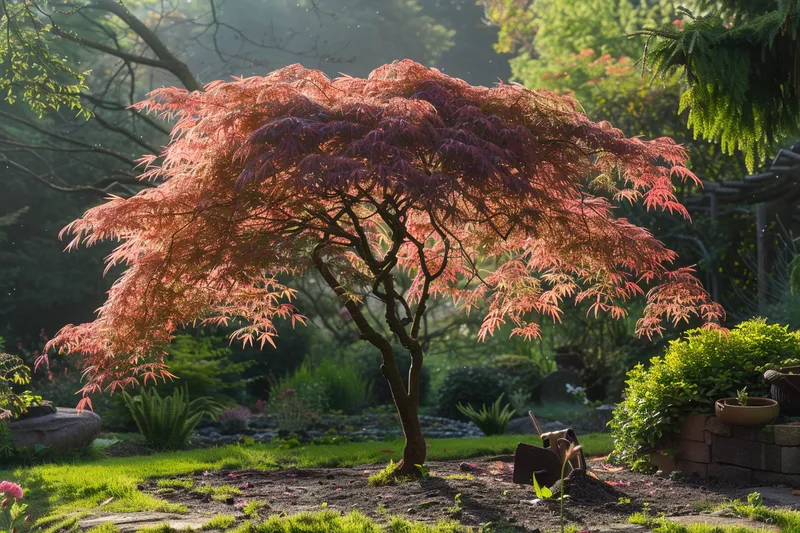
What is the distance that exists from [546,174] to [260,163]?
1652mm

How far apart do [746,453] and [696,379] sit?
0.69 m

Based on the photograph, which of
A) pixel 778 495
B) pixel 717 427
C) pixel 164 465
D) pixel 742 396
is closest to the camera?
pixel 778 495

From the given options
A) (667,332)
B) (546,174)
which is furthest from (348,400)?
(546,174)

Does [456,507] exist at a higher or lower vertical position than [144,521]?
higher

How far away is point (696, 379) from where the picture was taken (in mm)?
6285

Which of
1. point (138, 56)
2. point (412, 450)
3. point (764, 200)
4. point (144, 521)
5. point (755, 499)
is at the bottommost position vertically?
point (144, 521)

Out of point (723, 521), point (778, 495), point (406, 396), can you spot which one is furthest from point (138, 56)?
point (723, 521)

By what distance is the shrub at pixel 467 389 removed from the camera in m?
11.5

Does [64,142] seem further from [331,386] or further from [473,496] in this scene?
[473,496]

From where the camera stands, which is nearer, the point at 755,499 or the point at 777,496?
the point at 755,499

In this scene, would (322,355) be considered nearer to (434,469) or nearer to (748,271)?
(748,271)

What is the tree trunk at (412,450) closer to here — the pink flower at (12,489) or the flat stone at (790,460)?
the flat stone at (790,460)

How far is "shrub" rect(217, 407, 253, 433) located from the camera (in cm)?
1049

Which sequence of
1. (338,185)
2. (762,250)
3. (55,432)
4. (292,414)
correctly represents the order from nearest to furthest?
(338,185), (55,432), (292,414), (762,250)
